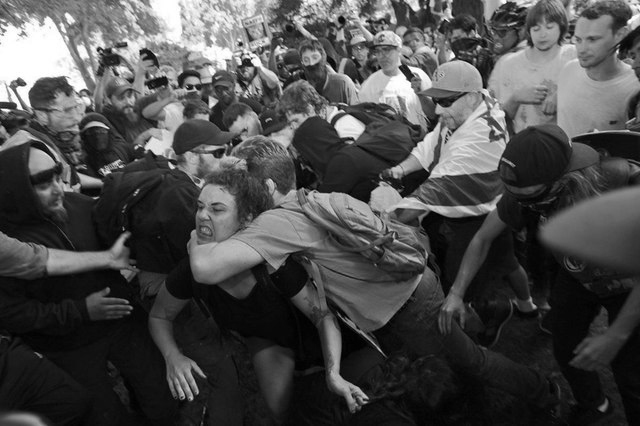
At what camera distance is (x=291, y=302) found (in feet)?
7.82

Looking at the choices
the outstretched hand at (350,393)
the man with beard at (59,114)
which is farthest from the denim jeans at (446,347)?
the man with beard at (59,114)

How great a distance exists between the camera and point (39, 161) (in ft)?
8.26

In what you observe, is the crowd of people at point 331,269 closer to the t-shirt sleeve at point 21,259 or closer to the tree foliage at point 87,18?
the t-shirt sleeve at point 21,259

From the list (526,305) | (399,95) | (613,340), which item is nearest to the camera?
(613,340)

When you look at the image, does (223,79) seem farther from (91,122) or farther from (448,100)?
(448,100)

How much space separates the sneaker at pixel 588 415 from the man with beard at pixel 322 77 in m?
3.71

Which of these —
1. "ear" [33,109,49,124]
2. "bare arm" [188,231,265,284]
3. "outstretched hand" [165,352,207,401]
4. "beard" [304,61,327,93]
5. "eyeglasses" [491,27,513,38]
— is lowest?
"outstretched hand" [165,352,207,401]

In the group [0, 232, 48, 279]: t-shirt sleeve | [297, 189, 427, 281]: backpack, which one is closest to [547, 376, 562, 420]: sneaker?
[297, 189, 427, 281]: backpack

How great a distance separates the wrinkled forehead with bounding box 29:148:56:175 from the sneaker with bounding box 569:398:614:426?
2.91m

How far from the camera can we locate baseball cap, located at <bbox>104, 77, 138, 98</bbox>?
6062mm

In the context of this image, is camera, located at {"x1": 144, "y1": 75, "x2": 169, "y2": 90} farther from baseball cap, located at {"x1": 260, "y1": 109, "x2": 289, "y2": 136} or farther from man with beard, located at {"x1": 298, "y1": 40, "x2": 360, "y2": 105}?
baseball cap, located at {"x1": 260, "y1": 109, "x2": 289, "y2": 136}

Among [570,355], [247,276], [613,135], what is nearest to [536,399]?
[570,355]

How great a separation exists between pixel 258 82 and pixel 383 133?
3887 mm

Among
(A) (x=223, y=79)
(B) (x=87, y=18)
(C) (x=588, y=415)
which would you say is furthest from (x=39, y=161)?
(B) (x=87, y=18)
